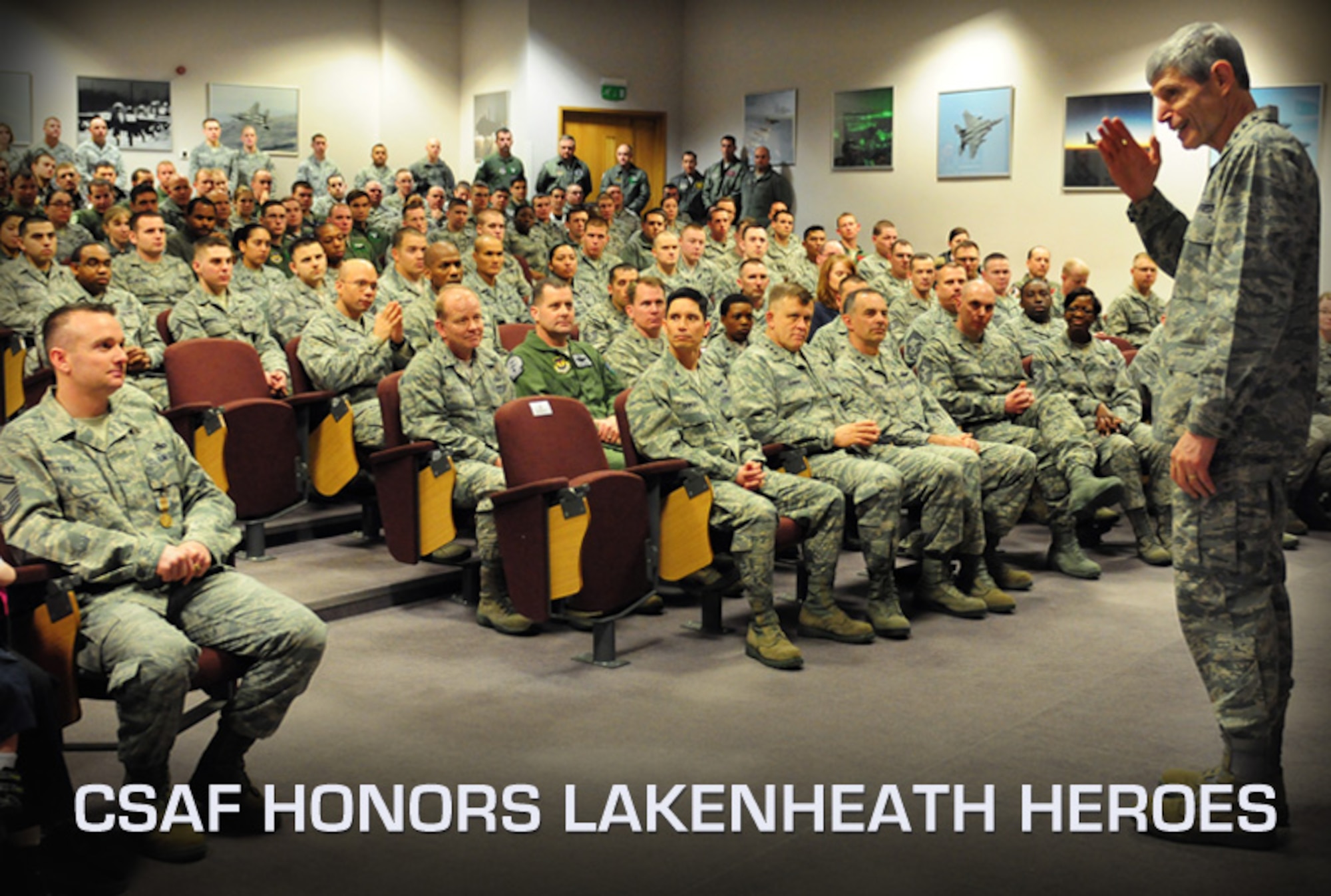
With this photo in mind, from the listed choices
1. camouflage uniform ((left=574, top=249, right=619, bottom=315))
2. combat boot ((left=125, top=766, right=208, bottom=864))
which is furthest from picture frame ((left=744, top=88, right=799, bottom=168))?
combat boot ((left=125, top=766, right=208, bottom=864))

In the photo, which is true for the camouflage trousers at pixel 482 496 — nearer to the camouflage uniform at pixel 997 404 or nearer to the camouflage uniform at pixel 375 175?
the camouflage uniform at pixel 997 404

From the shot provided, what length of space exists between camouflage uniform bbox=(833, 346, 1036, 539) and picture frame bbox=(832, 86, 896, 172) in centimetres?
812

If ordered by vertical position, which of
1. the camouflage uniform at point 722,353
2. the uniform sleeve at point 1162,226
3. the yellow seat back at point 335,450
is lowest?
the yellow seat back at point 335,450

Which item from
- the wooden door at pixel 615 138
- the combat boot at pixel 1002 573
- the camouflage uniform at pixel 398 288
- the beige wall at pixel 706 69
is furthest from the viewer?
the wooden door at pixel 615 138

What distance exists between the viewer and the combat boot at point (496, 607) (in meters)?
4.38

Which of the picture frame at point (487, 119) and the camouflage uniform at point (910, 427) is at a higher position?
the picture frame at point (487, 119)

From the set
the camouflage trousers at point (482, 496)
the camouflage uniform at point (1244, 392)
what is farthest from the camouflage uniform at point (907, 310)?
the camouflage uniform at point (1244, 392)

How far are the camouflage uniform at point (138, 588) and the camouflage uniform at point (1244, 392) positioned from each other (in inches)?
71.8

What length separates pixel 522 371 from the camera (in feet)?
16.7

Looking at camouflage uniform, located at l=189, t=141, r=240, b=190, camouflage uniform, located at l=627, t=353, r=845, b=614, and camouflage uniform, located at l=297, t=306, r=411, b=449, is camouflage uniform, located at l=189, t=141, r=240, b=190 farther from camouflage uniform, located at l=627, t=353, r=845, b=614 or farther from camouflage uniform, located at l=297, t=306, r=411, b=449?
camouflage uniform, located at l=627, t=353, r=845, b=614

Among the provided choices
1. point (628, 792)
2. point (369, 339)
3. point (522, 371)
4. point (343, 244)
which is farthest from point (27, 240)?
point (628, 792)

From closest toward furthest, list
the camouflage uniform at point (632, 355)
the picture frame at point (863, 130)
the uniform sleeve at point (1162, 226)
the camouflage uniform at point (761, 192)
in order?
the uniform sleeve at point (1162, 226) → the camouflage uniform at point (632, 355) → the picture frame at point (863, 130) → the camouflage uniform at point (761, 192)

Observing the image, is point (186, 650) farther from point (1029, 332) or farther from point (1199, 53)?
point (1029, 332)

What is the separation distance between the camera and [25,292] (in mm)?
6266
